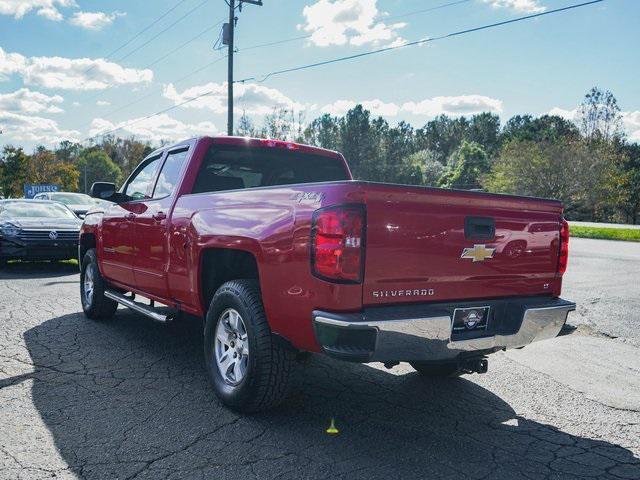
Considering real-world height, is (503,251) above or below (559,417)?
above

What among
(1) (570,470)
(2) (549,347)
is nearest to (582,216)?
(2) (549,347)

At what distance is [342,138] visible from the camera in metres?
90.8

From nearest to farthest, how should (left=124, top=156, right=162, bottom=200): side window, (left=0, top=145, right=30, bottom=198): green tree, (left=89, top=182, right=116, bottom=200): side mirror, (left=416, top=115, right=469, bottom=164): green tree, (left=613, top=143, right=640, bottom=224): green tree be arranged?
(left=124, top=156, right=162, bottom=200): side window
(left=89, top=182, right=116, bottom=200): side mirror
(left=613, top=143, right=640, bottom=224): green tree
(left=0, top=145, right=30, bottom=198): green tree
(left=416, top=115, right=469, bottom=164): green tree

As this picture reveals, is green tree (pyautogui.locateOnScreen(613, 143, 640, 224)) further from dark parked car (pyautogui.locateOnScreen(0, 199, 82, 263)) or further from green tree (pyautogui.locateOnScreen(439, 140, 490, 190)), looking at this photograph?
dark parked car (pyautogui.locateOnScreen(0, 199, 82, 263))

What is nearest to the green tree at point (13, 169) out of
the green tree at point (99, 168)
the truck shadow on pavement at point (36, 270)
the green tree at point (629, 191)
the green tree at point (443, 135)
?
the green tree at point (99, 168)

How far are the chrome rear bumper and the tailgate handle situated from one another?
1.36ft

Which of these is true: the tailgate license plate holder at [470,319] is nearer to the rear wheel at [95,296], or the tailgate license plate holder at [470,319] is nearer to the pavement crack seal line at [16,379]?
the pavement crack seal line at [16,379]

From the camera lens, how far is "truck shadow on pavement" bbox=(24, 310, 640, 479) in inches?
117

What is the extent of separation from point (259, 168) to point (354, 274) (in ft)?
8.04

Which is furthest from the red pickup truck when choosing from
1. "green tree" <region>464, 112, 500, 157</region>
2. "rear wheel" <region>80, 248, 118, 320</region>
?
"green tree" <region>464, 112, 500, 157</region>

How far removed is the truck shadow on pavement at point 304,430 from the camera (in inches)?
117

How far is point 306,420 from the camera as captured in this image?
3.64m

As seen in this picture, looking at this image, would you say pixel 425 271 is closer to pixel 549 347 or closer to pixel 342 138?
pixel 549 347

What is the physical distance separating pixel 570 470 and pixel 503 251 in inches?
51.8
